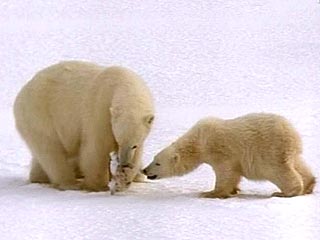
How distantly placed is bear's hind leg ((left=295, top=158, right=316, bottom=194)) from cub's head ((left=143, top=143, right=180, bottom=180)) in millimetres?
657

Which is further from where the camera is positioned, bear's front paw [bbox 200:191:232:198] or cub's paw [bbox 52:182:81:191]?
cub's paw [bbox 52:182:81:191]

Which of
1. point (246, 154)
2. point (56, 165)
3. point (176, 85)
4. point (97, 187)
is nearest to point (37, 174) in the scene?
point (56, 165)

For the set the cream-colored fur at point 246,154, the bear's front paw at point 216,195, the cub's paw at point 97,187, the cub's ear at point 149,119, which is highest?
the cub's ear at point 149,119

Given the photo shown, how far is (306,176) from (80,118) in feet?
4.23

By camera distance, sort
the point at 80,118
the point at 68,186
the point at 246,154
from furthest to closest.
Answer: the point at 68,186 < the point at 80,118 < the point at 246,154

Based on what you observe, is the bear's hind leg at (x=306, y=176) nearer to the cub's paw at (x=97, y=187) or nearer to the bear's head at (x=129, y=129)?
the bear's head at (x=129, y=129)

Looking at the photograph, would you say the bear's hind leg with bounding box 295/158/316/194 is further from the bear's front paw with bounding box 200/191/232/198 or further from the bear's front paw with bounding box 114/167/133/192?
the bear's front paw with bounding box 114/167/133/192

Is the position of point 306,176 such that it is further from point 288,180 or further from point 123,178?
point 123,178

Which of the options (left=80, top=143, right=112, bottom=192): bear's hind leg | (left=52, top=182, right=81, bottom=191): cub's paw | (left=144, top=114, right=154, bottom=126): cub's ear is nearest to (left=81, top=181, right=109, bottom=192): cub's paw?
(left=80, top=143, right=112, bottom=192): bear's hind leg

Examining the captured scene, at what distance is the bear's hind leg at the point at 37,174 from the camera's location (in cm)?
568

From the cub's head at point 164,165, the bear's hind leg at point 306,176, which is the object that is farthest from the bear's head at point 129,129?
the bear's hind leg at point 306,176

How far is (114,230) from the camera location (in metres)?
4.21

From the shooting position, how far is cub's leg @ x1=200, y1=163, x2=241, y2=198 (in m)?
5.02

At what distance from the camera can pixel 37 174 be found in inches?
224
